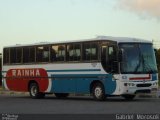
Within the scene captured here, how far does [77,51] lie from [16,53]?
5982 millimetres

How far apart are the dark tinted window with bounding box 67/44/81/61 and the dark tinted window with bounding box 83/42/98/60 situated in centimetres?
47

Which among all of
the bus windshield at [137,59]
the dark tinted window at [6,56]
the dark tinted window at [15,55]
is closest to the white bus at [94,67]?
the bus windshield at [137,59]

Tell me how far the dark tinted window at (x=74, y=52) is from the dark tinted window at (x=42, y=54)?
212 cm

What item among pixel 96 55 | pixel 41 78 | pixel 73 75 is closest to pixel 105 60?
pixel 96 55

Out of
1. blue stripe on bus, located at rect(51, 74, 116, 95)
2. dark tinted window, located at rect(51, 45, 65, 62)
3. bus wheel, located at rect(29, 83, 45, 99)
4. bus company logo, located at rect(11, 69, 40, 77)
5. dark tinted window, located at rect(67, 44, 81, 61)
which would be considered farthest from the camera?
bus wheel, located at rect(29, 83, 45, 99)

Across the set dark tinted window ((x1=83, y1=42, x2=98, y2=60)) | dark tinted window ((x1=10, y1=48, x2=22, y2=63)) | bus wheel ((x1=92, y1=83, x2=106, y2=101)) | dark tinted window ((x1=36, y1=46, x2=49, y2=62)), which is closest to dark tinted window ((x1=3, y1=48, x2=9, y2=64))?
dark tinted window ((x1=10, y1=48, x2=22, y2=63))

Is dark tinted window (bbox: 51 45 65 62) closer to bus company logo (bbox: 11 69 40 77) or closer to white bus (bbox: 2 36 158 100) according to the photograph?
white bus (bbox: 2 36 158 100)

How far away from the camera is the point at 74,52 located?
3064cm

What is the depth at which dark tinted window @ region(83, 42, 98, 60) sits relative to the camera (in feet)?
96.1

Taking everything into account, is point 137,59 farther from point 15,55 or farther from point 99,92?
point 15,55

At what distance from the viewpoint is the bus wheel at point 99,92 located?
29078mm

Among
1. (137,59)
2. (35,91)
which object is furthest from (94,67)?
(35,91)

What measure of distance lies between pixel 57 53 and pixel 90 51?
294 cm

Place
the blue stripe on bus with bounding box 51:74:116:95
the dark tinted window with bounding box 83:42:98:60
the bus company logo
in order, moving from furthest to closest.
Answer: the bus company logo → the dark tinted window with bounding box 83:42:98:60 → the blue stripe on bus with bounding box 51:74:116:95
